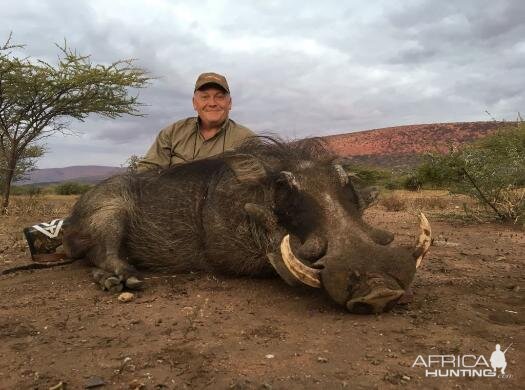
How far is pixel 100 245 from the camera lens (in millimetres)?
4035

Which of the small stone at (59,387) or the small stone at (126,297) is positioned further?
the small stone at (126,297)

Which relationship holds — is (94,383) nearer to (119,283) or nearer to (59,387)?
(59,387)

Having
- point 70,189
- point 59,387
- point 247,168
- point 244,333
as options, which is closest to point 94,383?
point 59,387

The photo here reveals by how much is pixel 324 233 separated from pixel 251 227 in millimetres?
731

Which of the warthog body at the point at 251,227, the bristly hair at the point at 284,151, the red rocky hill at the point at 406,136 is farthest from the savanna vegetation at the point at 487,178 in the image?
the red rocky hill at the point at 406,136

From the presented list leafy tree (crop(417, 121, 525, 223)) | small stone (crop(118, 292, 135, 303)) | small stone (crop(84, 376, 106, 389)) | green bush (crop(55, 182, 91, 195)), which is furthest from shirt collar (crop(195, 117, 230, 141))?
green bush (crop(55, 182, 91, 195))

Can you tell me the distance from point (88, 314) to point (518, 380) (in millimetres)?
2354

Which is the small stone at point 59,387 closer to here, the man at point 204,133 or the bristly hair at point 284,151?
the bristly hair at point 284,151

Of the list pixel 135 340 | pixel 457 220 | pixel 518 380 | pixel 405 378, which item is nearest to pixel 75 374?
pixel 135 340

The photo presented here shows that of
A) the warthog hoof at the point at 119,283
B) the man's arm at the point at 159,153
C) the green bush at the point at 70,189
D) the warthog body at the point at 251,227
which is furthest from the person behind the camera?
the green bush at the point at 70,189

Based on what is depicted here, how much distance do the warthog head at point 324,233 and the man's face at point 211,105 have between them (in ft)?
4.55

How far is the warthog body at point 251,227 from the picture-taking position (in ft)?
8.75

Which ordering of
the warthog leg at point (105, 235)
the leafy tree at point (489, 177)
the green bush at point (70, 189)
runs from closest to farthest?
the warthog leg at point (105, 235) → the leafy tree at point (489, 177) → the green bush at point (70, 189)

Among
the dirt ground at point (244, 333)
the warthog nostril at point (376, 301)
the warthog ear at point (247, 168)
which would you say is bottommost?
the dirt ground at point (244, 333)
